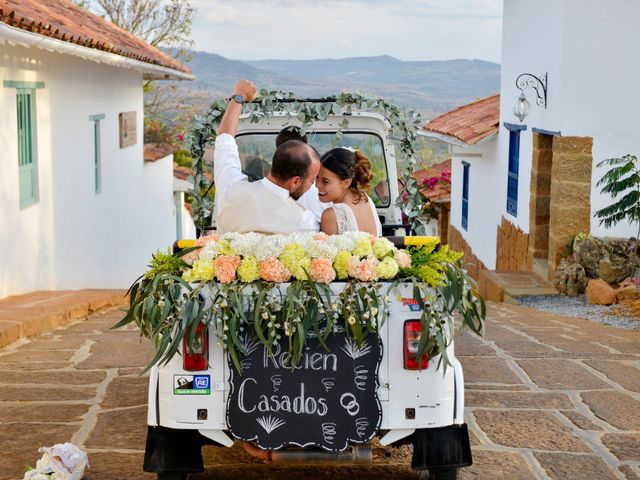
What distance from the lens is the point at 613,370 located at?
7.43m

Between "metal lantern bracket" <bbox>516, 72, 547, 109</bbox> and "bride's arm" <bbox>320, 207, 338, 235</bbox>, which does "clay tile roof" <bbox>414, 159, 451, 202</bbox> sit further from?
"bride's arm" <bbox>320, 207, 338, 235</bbox>

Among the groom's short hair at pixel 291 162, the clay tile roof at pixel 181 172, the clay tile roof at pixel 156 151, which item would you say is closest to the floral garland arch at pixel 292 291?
the groom's short hair at pixel 291 162

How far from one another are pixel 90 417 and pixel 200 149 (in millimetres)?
2099

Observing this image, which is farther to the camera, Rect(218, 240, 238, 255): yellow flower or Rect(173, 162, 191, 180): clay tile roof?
Rect(173, 162, 191, 180): clay tile roof

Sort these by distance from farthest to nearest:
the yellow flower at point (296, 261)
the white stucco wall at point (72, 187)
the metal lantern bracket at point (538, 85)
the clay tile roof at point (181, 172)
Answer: the clay tile roof at point (181, 172)
the metal lantern bracket at point (538, 85)
the white stucco wall at point (72, 187)
the yellow flower at point (296, 261)

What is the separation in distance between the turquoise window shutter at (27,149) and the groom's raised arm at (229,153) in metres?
5.84

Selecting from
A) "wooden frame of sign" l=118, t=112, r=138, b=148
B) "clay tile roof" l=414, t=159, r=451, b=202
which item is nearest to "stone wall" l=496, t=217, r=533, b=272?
"clay tile roof" l=414, t=159, r=451, b=202

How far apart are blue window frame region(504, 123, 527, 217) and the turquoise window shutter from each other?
804cm

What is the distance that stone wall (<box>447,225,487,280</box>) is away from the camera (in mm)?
19703

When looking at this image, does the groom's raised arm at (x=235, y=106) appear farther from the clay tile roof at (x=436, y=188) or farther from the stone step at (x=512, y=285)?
the clay tile roof at (x=436, y=188)

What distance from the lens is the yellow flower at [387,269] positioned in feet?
14.0

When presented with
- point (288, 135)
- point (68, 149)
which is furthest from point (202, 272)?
point (68, 149)

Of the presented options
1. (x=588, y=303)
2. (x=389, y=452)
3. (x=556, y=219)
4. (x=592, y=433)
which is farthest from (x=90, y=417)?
(x=556, y=219)

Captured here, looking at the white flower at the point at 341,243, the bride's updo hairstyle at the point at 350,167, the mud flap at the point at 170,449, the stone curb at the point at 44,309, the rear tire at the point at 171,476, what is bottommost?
the stone curb at the point at 44,309
